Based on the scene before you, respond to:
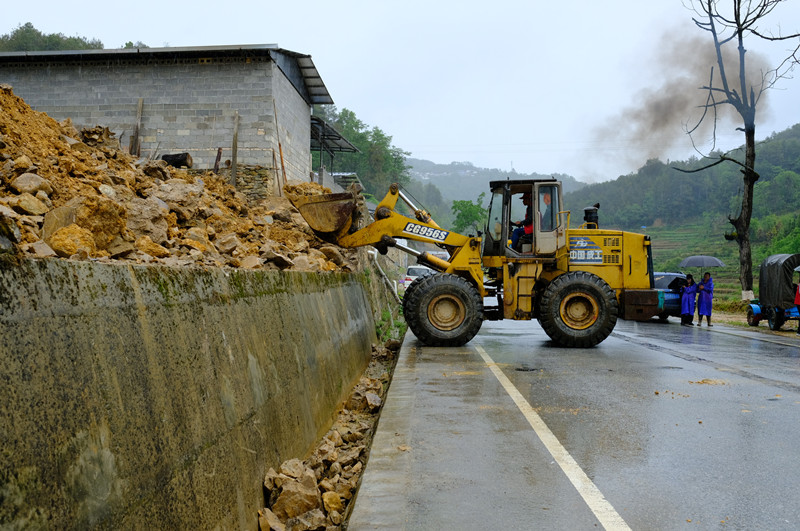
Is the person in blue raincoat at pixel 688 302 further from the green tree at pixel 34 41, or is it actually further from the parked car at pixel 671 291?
the green tree at pixel 34 41

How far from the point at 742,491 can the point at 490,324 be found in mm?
14218

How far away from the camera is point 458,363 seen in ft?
31.7

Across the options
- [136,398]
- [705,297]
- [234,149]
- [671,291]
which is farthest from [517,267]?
[671,291]

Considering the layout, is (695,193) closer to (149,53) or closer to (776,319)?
(776,319)

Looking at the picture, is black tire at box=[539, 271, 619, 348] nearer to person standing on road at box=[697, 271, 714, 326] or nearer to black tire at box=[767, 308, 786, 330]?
black tire at box=[767, 308, 786, 330]

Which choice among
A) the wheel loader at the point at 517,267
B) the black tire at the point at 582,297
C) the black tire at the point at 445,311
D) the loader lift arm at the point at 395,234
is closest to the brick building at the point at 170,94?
the loader lift arm at the point at 395,234

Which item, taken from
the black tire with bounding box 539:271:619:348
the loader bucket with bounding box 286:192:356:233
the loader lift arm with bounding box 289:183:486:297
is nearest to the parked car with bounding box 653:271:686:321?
the black tire with bounding box 539:271:619:348

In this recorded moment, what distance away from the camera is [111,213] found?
5.46 metres

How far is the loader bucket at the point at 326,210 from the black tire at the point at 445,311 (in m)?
2.16

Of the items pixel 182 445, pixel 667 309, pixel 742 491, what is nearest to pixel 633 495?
pixel 742 491

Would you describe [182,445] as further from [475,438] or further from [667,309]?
[667,309]

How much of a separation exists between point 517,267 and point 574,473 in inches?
321

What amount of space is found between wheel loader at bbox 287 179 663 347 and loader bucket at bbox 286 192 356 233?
0.02 metres

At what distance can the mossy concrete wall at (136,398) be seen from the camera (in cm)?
210
